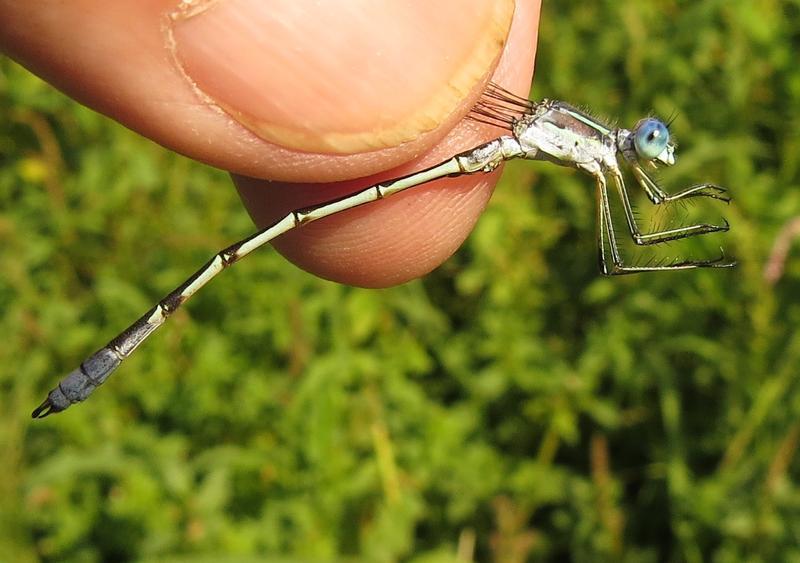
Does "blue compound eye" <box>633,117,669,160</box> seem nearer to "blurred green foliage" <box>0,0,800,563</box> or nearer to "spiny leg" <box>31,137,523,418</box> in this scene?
"spiny leg" <box>31,137,523,418</box>

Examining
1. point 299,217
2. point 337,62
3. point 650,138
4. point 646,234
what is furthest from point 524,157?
point 337,62

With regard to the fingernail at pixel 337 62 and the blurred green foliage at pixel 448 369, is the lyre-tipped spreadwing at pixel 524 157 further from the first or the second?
the blurred green foliage at pixel 448 369

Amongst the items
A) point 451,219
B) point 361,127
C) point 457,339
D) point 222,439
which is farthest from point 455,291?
point 361,127

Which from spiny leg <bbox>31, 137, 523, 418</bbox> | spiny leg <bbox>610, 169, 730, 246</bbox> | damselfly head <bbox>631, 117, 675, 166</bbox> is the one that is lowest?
spiny leg <bbox>610, 169, 730, 246</bbox>

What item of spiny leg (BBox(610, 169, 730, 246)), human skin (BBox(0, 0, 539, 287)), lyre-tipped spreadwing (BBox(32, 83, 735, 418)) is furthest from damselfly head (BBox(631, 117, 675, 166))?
human skin (BBox(0, 0, 539, 287))

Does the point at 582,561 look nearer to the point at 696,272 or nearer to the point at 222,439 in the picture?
the point at 696,272

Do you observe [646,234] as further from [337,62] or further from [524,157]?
[337,62]

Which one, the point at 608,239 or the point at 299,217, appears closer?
the point at 299,217
